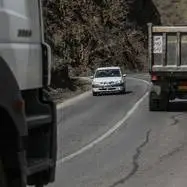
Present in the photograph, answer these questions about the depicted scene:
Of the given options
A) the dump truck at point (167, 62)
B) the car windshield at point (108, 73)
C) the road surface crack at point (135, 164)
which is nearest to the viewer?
the road surface crack at point (135, 164)

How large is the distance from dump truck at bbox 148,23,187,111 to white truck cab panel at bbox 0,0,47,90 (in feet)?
63.4

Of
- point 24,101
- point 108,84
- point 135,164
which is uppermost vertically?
point 24,101

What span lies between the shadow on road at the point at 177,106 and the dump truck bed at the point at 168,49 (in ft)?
5.07

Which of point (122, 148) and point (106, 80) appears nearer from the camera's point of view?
point (122, 148)

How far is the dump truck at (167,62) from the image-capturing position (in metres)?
25.4

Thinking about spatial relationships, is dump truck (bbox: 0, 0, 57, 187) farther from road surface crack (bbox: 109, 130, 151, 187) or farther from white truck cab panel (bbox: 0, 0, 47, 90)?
road surface crack (bbox: 109, 130, 151, 187)

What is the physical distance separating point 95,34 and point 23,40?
71.9 metres

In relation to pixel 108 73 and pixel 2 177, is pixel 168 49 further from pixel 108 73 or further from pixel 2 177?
pixel 2 177

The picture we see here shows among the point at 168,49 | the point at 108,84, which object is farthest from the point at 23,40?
the point at 108,84

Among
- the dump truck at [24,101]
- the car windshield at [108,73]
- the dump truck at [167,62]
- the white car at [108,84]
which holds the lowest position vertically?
the white car at [108,84]

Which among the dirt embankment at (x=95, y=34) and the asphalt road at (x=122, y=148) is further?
the dirt embankment at (x=95, y=34)

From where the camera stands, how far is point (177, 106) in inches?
1109

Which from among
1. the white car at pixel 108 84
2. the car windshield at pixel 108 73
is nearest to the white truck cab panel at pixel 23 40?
the white car at pixel 108 84

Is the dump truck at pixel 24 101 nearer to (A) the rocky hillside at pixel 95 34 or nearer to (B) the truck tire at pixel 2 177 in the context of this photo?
(B) the truck tire at pixel 2 177
